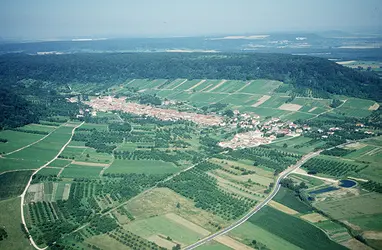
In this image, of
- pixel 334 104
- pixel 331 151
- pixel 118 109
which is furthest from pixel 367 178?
pixel 118 109

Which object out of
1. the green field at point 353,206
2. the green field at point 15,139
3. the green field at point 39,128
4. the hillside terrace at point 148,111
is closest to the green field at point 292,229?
the green field at point 353,206

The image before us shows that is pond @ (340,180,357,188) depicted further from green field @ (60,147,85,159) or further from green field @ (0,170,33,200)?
green field @ (0,170,33,200)

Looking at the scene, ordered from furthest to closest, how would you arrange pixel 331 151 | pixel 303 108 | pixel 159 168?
pixel 303 108, pixel 331 151, pixel 159 168

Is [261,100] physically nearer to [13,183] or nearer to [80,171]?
[80,171]

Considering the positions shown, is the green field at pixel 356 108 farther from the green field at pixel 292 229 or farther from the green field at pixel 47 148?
the green field at pixel 47 148

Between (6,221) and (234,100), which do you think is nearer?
(6,221)

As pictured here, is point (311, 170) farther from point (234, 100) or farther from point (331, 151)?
point (234, 100)

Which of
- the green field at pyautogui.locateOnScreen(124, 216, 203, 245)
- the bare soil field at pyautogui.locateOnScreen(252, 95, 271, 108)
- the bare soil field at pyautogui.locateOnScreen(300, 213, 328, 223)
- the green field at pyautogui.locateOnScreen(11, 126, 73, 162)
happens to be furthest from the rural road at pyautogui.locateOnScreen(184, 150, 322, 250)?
the bare soil field at pyautogui.locateOnScreen(252, 95, 271, 108)
